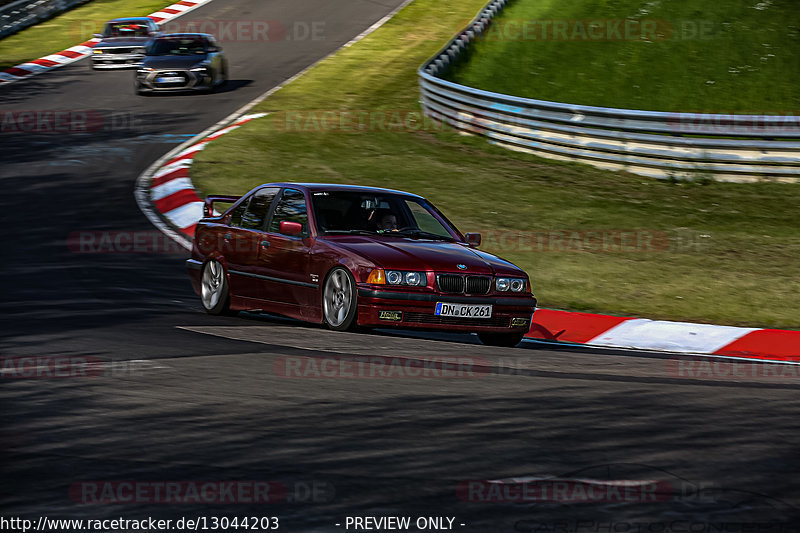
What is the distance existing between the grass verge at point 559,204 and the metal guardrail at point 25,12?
14.5m

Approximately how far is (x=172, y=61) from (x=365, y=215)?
18.8 meters

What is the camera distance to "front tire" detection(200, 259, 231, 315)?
11.3 metres

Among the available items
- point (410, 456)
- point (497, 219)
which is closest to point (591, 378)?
point (410, 456)

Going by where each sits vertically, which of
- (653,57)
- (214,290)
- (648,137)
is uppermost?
(214,290)

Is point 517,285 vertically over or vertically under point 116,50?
over

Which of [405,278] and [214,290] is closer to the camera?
[405,278]

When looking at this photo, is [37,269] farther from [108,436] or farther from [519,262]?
[108,436]

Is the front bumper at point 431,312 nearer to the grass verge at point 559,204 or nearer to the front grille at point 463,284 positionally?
the front grille at point 463,284

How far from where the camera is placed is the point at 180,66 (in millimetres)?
28312

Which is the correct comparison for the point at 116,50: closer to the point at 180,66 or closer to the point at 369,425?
the point at 180,66

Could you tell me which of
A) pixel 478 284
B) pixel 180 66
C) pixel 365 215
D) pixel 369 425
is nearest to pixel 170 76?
pixel 180 66

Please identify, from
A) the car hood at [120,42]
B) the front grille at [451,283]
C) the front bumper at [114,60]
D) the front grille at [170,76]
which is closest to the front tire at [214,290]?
the front grille at [451,283]

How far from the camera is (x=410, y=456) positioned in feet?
17.2

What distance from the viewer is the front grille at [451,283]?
9.84m
